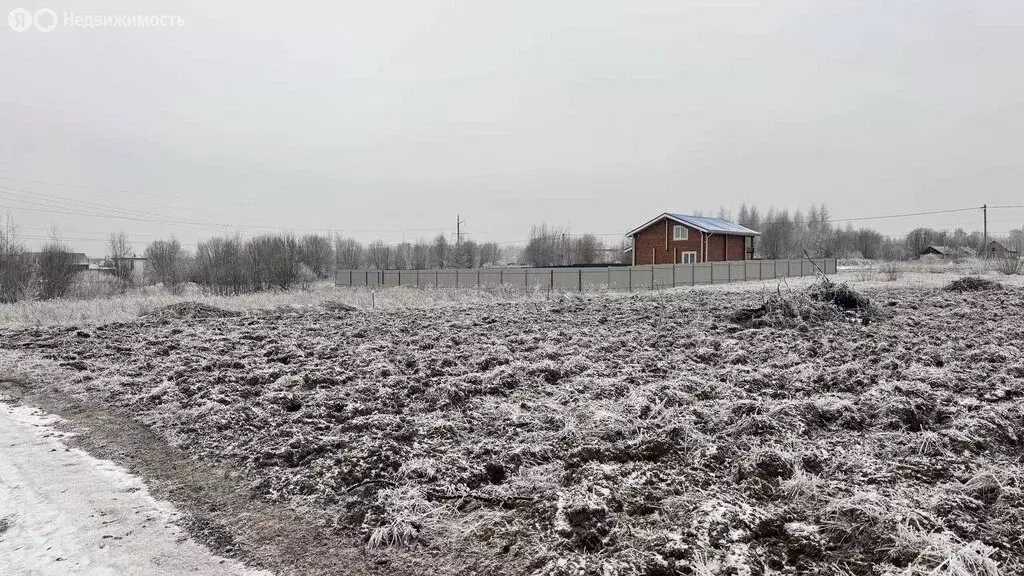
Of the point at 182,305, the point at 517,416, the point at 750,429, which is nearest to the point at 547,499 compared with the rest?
the point at 517,416

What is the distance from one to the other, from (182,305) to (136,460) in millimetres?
11457

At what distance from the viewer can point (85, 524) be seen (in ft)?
9.14

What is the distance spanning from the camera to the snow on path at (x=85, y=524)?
239 cm

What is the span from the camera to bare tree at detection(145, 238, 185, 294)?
123 feet

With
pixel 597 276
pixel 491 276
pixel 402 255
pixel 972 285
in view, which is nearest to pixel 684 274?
pixel 597 276

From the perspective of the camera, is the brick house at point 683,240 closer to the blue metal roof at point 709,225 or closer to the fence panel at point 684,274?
the blue metal roof at point 709,225

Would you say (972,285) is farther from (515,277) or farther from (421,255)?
(421,255)

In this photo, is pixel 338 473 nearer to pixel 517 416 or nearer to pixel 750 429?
pixel 517 416

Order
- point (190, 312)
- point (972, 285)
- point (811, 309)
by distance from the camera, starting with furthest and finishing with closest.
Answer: point (972, 285) < point (190, 312) < point (811, 309)

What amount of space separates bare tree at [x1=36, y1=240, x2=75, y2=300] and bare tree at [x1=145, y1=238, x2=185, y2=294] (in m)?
8.52

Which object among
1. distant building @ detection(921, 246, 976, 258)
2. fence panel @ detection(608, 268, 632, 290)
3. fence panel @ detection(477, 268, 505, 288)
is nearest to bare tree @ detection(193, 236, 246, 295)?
fence panel @ detection(477, 268, 505, 288)

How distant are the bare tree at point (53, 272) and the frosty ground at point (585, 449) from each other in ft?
74.8

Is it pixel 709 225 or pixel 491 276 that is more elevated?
pixel 709 225

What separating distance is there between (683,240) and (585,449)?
2855 cm
